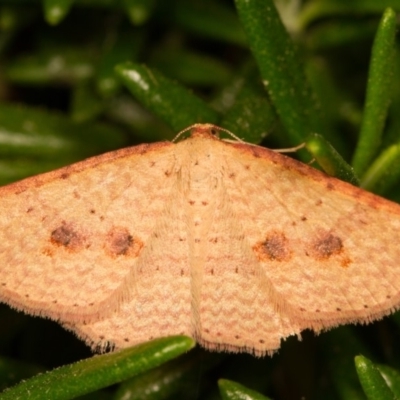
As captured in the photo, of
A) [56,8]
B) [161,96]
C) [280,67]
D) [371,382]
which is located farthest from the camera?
[56,8]

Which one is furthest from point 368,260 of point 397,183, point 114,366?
point 114,366

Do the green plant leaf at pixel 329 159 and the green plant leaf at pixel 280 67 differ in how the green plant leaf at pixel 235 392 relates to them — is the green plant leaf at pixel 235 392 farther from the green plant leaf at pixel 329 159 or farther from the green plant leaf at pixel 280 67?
the green plant leaf at pixel 280 67

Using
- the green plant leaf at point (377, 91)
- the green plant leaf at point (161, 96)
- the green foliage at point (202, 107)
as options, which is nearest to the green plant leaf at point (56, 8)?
the green foliage at point (202, 107)

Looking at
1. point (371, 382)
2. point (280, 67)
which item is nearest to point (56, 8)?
point (280, 67)

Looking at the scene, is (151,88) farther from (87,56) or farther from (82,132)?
(87,56)

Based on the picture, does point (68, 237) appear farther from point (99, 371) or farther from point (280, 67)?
point (280, 67)

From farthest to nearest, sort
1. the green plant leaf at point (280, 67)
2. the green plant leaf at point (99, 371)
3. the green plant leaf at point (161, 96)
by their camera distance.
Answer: the green plant leaf at point (161, 96)
the green plant leaf at point (280, 67)
the green plant leaf at point (99, 371)

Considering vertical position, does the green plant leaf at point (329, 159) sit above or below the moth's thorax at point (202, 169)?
above

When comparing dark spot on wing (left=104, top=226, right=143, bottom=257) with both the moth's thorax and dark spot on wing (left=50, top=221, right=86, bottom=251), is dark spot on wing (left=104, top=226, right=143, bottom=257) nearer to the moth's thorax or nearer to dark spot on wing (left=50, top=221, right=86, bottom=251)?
dark spot on wing (left=50, top=221, right=86, bottom=251)

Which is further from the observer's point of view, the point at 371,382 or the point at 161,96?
the point at 161,96

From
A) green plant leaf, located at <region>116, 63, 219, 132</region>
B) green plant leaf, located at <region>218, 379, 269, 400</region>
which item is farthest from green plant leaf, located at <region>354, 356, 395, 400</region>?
green plant leaf, located at <region>116, 63, 219, 132</region>
